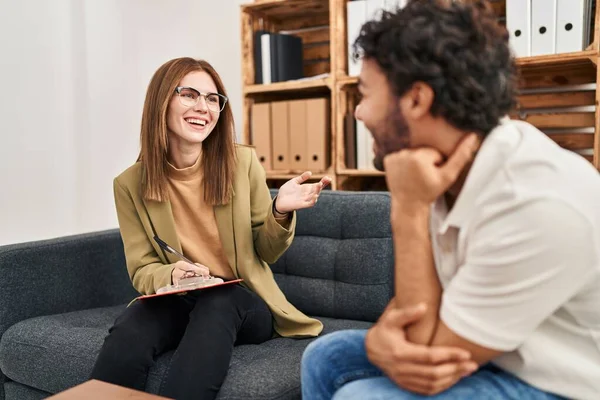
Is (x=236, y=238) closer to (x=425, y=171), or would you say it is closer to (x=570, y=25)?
(x=425, y=171)

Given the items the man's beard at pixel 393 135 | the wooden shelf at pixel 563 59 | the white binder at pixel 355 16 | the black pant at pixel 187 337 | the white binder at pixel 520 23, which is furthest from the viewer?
the white binder at pixel 355 16

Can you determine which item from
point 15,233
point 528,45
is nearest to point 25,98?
point 15,233

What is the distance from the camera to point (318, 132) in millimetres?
2631

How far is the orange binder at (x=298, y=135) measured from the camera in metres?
2.66

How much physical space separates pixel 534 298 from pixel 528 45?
1676 mm

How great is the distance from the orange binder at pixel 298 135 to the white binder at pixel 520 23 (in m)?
0.92

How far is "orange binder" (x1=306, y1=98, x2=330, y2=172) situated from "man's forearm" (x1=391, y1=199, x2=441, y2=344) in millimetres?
1779

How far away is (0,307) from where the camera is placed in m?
1.77

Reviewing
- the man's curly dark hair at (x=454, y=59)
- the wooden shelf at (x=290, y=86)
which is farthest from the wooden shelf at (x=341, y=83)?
the man's curly dark hair at (x=454, y=59)

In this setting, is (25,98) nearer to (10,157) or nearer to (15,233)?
(10,157)

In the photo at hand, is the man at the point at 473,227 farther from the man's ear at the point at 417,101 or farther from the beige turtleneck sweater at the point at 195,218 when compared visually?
the beige turtleneck sweater at the point at 195,218

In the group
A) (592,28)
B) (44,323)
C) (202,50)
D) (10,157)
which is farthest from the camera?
(202,50)

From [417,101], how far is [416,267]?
240mm

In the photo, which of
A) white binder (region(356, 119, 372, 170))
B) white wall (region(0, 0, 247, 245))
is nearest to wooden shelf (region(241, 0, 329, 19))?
white wall (region(0, 0, 247, 245))
